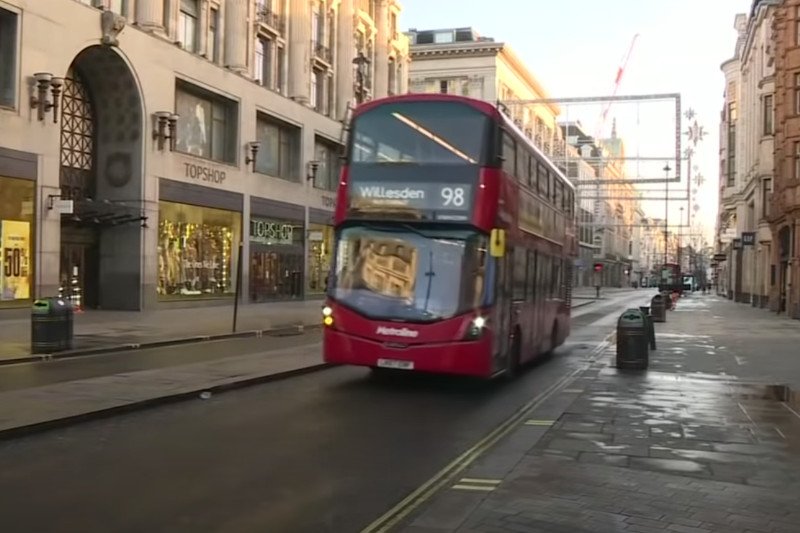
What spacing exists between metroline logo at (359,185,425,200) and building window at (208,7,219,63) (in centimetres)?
2560

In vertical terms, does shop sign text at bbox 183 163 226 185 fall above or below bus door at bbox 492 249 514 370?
above

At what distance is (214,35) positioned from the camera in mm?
35469

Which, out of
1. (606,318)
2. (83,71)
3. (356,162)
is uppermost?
(83,71)

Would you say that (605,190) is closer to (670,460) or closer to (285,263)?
(285,263)

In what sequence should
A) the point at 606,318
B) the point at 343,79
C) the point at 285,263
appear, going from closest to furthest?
1. the point at 606,318
2. the point at 285,263
3. the point at 343,79

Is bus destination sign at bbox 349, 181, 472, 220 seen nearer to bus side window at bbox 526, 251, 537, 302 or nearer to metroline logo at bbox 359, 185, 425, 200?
metroline logo at bbox 359, 185, 425, 200

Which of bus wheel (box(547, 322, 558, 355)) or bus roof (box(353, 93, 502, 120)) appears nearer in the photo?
bus roof (box(353, 93, 502, 120))

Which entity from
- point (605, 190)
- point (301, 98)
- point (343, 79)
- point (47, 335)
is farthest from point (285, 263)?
point (605, 190)

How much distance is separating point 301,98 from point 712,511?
1526 inches

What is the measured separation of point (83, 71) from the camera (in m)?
29.1

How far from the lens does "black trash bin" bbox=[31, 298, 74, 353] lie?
1577cm

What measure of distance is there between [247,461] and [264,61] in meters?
35.1

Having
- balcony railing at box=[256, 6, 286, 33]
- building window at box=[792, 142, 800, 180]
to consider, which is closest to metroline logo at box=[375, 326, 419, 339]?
balcony railing at box=[256, 6, 286, 33]

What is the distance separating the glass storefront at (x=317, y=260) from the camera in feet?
144
